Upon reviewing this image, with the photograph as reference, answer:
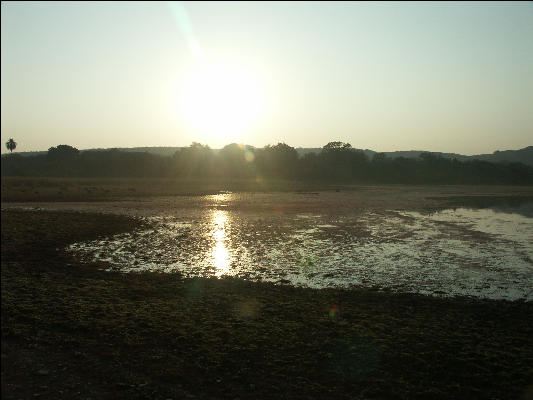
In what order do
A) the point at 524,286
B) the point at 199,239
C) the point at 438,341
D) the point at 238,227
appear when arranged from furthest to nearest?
the point at 238,227, the point at 199,239, the point at 524,286, the point at 438,341

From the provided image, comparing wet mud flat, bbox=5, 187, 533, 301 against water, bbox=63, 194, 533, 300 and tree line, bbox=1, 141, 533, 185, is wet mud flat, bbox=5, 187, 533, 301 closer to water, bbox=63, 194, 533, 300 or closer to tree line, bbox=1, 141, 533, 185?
water, bbox=63, 194, 533, 300

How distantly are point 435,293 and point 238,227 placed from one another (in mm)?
14632

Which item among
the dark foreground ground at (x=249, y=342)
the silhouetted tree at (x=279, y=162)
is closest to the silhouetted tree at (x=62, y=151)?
the dark foreground ground at (x=249, y=342)

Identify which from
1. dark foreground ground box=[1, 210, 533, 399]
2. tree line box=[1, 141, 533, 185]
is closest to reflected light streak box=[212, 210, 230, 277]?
dark foreground ground box=[1, 210, 533, 399]

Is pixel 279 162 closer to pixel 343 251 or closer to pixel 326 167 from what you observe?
pixel 326 167

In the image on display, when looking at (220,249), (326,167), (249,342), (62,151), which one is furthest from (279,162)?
(249,342)

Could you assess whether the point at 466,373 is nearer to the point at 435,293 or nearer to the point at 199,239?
the point at 435,293

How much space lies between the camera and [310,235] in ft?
73.4

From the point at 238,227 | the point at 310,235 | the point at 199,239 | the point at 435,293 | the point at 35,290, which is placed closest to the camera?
the point at 35,290

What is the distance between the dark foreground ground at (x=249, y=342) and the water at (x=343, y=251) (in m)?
1.73

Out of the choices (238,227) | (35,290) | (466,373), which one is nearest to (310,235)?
(238,227)

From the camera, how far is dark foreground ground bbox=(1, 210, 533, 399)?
6.56m

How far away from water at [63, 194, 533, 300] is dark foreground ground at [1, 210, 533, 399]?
1.73m

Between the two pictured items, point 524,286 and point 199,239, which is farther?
point 199,239
